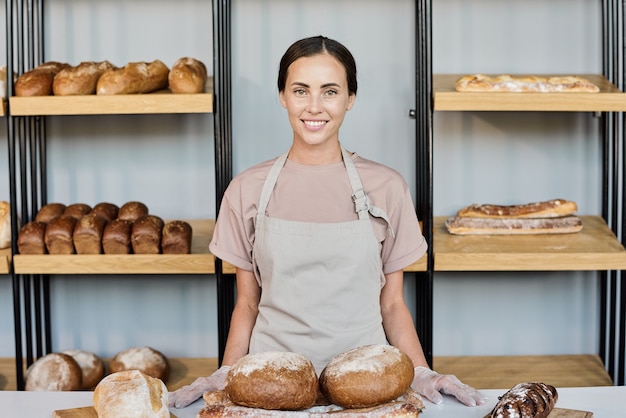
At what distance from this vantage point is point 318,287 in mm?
1937

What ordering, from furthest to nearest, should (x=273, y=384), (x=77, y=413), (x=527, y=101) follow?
(x=527, y=101)
(x=77, y=413)
(x=273, y=384)

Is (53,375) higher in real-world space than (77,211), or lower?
lower

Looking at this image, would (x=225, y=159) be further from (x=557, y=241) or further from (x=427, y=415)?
(x=427, y=415)

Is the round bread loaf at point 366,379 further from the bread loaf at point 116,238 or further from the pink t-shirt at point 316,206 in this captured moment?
the bread loaf at point 116,238

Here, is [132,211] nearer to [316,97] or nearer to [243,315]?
[243,315]

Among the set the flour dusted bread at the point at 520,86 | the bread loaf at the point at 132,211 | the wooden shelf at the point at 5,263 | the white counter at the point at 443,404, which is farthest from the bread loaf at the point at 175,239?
the white counter at the point at 443,404

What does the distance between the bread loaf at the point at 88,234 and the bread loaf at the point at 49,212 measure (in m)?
0.14

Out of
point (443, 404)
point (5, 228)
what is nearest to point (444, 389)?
point (443, 404)

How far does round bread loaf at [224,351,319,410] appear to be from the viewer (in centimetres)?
131

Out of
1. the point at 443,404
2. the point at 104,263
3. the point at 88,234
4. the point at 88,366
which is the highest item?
the point at 88,234

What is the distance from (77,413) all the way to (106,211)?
1576 millimetres

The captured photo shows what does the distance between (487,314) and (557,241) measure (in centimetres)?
54

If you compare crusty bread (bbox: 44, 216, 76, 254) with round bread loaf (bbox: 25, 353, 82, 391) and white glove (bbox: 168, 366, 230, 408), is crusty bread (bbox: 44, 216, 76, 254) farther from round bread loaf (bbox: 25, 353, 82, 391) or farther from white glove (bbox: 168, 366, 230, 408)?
white glove (bbox: 168, 366, 230, 408)

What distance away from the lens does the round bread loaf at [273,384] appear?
1314mm
